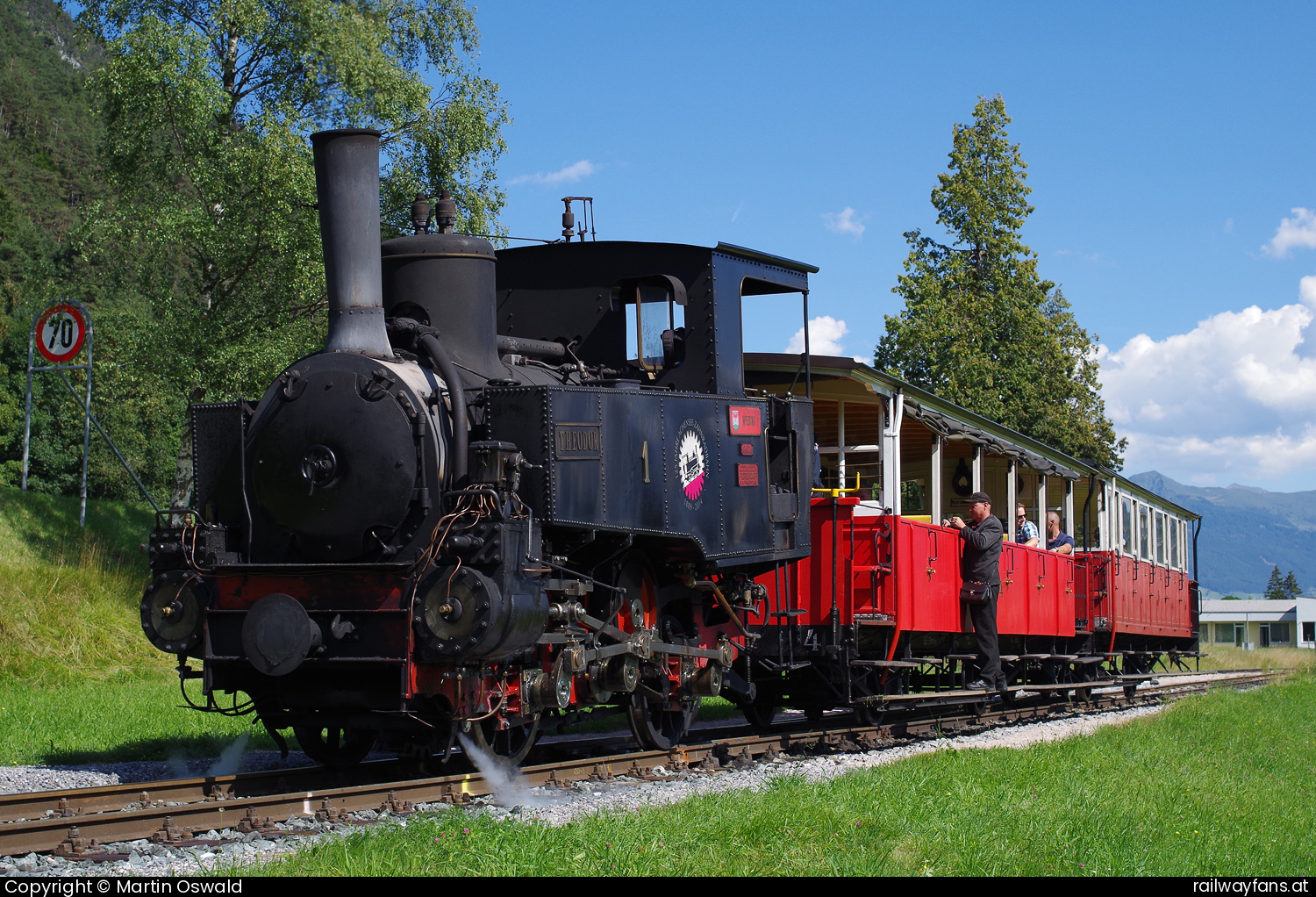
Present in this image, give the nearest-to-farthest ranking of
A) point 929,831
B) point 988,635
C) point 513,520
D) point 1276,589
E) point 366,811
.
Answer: point 929,831 < point 366,811 < point 513,520 < point 988,635 < point 1276,589

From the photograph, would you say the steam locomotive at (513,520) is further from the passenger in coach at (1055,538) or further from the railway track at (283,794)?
the passenger in coach at (1055,538)

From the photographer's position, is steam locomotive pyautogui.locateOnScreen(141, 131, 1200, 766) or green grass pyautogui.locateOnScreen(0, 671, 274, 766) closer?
steam locomotive pyautogui.locateOnScreen(141, 131, 1200, 766)

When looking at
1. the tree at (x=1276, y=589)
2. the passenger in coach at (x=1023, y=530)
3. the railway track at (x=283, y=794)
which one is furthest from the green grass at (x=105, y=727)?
the tree at (x=1276, y=589)

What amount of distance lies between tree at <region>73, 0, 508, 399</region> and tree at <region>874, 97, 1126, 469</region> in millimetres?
13798

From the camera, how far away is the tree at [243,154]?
18.9 m

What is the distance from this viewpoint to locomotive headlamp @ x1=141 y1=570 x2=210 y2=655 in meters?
7.34

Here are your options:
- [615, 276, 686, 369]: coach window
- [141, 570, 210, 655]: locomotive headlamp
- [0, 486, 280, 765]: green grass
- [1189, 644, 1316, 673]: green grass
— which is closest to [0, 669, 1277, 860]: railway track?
[141, 570, 210, 655]: locomotive headlamp

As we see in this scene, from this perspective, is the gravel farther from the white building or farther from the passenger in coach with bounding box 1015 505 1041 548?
the white building

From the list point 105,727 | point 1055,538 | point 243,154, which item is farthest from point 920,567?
point 243,154

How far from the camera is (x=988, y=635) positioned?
1185 cm

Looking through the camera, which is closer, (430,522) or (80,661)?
(430,522)

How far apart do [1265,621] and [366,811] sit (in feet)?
272

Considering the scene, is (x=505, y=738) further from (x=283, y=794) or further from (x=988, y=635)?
(x=988, y=635)
